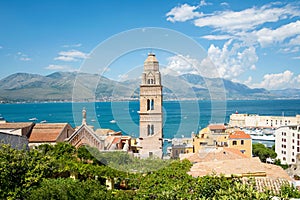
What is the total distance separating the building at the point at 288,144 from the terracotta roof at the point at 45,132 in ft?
128

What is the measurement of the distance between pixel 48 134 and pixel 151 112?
30.8ft

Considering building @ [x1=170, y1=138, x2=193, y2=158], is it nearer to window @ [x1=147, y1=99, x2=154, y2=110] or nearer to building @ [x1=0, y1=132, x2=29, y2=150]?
window @ [x1=147, y1=99, x2=154, y2=110]

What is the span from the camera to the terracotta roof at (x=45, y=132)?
88.1ft

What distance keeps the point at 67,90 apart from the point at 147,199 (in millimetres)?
180315

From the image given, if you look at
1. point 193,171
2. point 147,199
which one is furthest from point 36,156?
point 193,171

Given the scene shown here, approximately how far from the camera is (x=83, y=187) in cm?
1230

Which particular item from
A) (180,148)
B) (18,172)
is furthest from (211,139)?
(18,172)

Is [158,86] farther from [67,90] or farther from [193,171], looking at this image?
[67,90]

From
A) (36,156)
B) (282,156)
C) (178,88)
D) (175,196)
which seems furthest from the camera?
(282,156)

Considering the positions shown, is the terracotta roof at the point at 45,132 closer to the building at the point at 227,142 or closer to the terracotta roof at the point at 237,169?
the building at the point at 227,142

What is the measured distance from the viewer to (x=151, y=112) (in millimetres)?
27781

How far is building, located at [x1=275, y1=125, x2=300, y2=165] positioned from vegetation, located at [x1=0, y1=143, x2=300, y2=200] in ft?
128

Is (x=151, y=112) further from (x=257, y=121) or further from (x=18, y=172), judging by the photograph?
(x=257, y=121)

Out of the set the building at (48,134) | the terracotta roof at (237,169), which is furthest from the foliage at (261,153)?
the building at (48,134)
